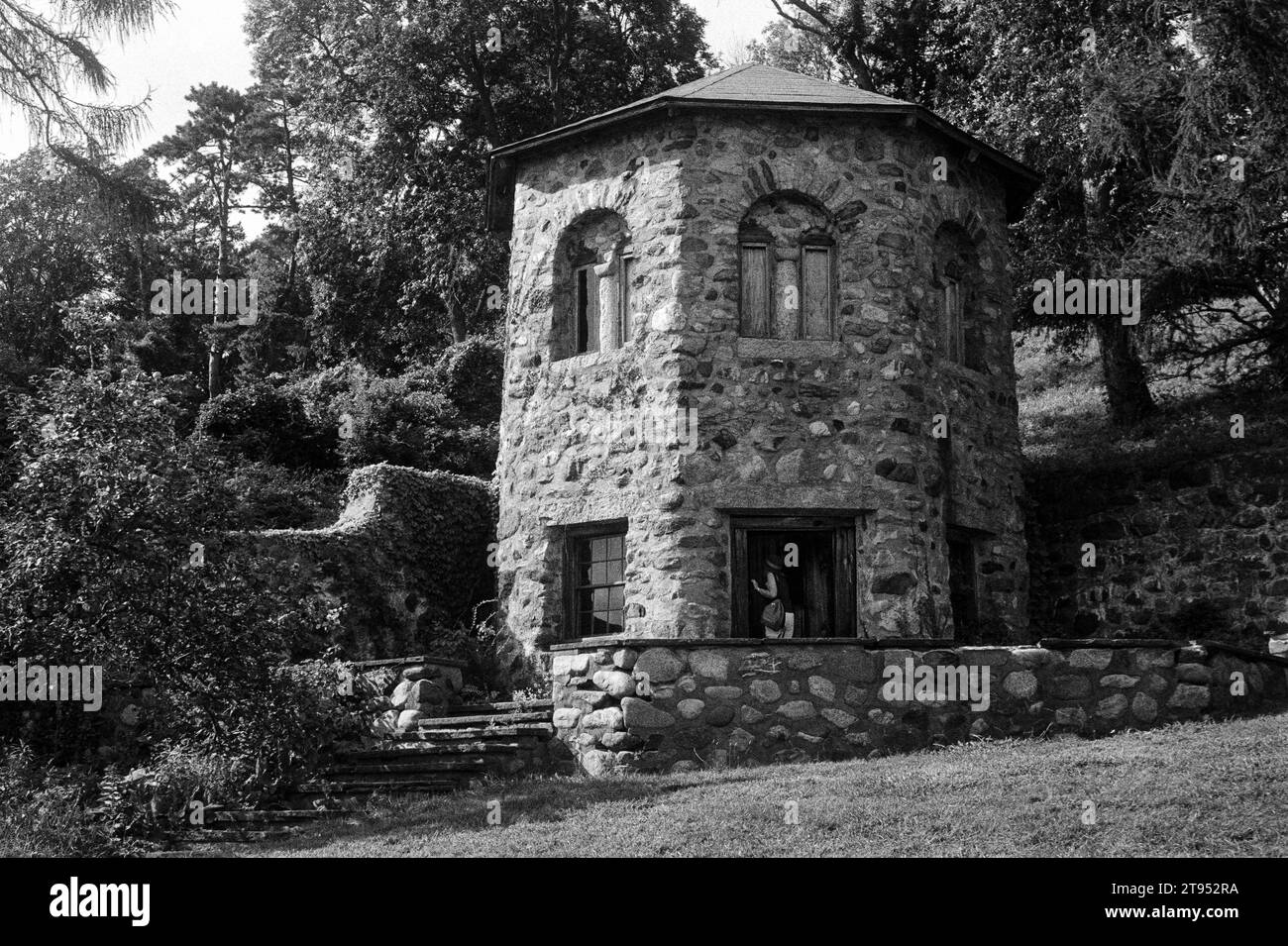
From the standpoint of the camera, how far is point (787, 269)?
1803 centimetres

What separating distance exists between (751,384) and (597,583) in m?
3.11

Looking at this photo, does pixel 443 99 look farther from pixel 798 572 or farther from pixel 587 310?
pixel 798 572

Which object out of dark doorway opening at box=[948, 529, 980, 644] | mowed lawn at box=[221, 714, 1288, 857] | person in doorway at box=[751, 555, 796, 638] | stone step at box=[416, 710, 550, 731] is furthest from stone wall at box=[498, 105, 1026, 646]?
mowed lawn at box=[221, 714, 1288, 857]

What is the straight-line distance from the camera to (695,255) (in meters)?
17.7

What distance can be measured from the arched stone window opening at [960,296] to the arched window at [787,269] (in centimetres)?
196

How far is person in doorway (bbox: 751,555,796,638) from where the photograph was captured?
16.8 metres

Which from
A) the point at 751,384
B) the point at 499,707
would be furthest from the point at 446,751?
the point at 751,384

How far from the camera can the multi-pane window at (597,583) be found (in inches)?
703

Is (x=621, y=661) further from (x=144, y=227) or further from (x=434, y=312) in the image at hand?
(x=434, y=312)

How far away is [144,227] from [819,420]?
26.0 ft

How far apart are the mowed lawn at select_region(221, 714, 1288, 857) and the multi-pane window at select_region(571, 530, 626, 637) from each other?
4.87m
